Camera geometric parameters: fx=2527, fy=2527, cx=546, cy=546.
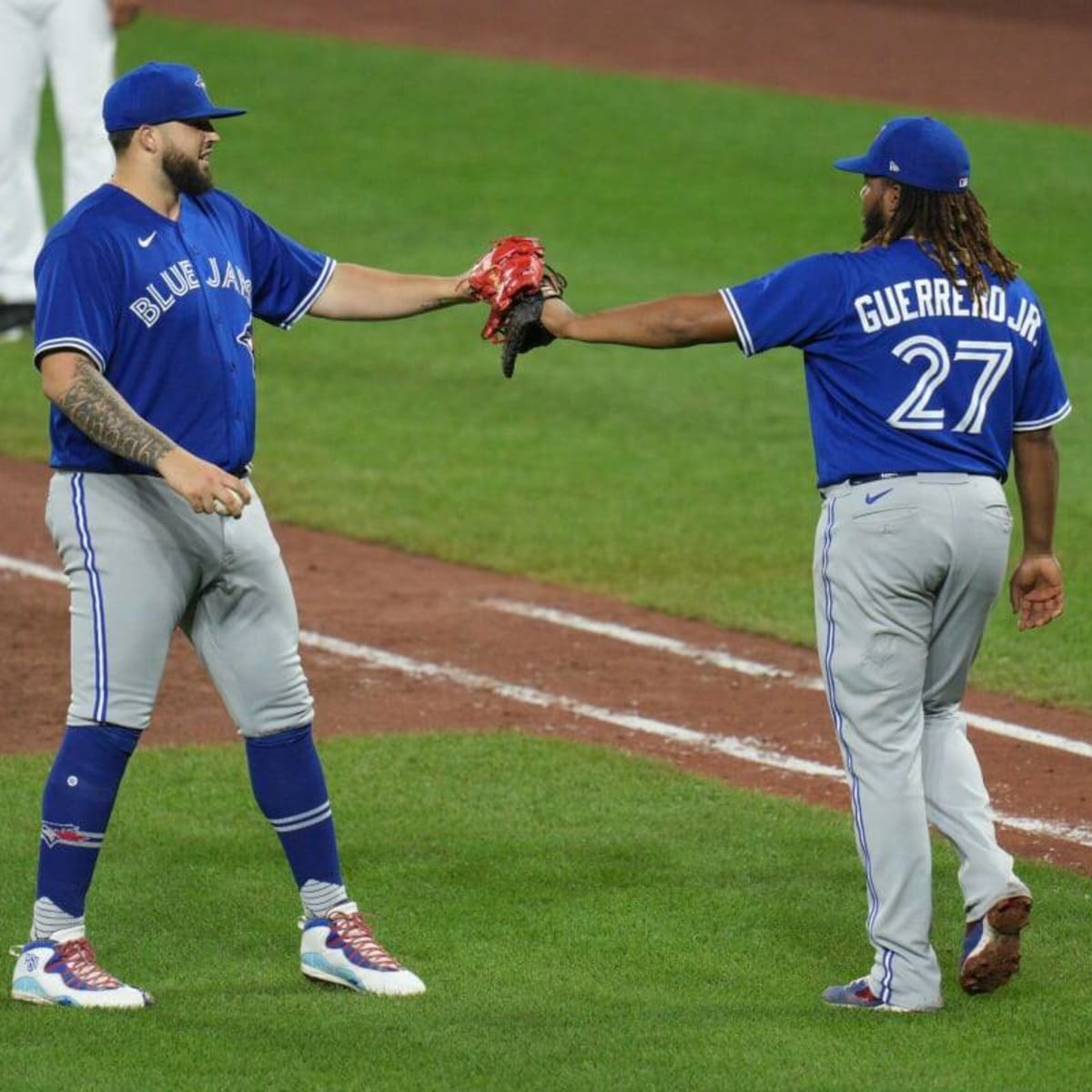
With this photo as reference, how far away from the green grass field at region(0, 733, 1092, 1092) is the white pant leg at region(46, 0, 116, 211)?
6208 millimetres

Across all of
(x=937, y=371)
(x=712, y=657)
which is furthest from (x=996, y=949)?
(x=712, y=657)

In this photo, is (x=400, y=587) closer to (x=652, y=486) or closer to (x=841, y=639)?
(x=652, y=486)

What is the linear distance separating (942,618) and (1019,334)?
0.65 meters

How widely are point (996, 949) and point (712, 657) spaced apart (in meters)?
3.56

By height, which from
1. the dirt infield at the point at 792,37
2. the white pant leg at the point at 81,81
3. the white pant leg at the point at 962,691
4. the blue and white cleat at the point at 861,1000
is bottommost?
the blue and white cleat at the point at 861,1000

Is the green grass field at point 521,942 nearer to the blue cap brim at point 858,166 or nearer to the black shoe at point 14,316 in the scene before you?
the blue cap brim at point 858,166

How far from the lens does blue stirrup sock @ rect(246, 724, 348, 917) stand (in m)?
5.79

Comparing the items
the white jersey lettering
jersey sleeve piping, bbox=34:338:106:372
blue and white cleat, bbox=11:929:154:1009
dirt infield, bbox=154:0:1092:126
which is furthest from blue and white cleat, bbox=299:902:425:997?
dirt infield, bbox=154:0:1092:126

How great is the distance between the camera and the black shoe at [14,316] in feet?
46.4

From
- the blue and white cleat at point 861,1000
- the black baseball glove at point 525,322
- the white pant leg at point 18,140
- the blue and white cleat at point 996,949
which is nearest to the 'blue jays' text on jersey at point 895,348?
the black baseball glove at point 525,322

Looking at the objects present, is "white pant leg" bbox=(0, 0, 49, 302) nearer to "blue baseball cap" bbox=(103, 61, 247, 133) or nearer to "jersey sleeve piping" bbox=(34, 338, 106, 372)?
"blue baseball cap" bbox=(103, 61, 247, 133)

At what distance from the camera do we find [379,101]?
2178cm

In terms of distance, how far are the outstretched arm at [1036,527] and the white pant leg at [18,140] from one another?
8.87 meters

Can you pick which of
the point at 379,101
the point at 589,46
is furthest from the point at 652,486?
the point at 589,46
